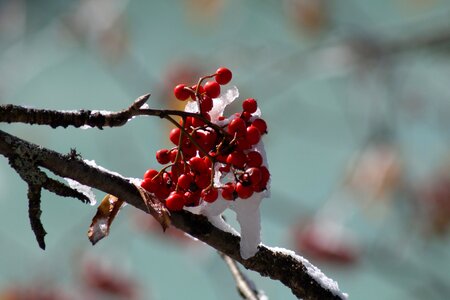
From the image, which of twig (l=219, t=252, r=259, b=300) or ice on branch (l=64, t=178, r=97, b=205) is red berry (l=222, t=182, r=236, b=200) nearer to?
ice on branch (l=64, t=178, r=97, b=205)

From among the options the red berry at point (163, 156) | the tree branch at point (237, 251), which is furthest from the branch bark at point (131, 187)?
the red berry at point (163, 156)

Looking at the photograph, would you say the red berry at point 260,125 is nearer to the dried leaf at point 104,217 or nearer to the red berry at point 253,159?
the red berry at point 253,159

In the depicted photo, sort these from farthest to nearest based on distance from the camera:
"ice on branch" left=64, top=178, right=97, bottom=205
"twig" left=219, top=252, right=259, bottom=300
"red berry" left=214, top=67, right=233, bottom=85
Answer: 1. "twig" left=219, top=252, right=259, bottom=300
2. "red berry" left=214, top=67, right=233, bottom=85
3. "ice on branch" left=64, top=178, right=97, bottom=205

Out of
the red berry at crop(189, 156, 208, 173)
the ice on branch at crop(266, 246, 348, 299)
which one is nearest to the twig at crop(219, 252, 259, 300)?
the ice on branch at crop(266, 246, 348, 299)

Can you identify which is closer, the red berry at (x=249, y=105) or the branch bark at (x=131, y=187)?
the branch bark at (x=131, y=187)

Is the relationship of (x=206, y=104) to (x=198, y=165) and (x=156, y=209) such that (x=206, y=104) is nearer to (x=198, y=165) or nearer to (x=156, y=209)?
(x=198, y=165)

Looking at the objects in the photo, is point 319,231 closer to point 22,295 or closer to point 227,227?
point 22,295

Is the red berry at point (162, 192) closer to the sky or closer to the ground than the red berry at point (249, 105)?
closer to the ground

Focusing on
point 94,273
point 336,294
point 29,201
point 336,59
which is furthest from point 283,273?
point 94,273
